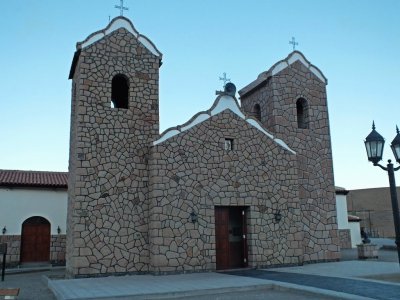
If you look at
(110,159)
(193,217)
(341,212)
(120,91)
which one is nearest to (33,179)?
(120,91)

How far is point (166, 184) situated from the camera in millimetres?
12875

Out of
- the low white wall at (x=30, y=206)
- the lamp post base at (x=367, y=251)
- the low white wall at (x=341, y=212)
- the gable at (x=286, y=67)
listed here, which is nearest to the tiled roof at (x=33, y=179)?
the low white wall at (x=30, y=206)

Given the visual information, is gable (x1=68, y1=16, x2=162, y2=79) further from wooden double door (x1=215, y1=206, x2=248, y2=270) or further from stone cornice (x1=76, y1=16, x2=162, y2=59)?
wooden double door (x1=215, y1=206, x2=248, y2=270)

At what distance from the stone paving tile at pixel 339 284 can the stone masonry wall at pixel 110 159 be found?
3.55m

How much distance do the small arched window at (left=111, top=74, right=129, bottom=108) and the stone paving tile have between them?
24.6 feet

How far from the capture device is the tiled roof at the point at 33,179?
17734 millimetres

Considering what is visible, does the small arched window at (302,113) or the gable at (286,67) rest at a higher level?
the gable at (286,67)

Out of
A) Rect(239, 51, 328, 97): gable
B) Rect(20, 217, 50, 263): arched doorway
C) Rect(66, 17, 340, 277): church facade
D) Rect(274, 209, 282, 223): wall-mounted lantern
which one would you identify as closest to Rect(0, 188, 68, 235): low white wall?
Rect(20, 217, 50, 263): arched doorway

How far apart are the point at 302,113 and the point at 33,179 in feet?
40.9

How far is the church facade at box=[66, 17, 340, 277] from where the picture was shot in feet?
41.3

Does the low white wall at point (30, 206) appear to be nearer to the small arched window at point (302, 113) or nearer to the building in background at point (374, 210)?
the small arched window at point (302, 113)

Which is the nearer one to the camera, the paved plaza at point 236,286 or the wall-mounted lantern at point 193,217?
the paved plaza at point 236,286

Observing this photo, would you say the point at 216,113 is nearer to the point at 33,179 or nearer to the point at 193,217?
the point at 193,217

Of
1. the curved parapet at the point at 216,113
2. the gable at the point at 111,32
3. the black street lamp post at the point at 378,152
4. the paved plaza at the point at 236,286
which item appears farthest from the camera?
the gable at the point at 111,32
